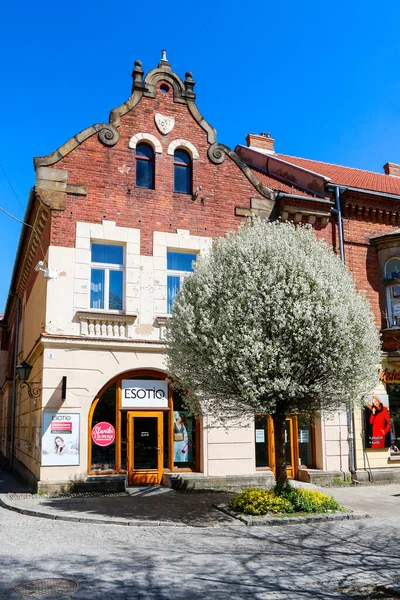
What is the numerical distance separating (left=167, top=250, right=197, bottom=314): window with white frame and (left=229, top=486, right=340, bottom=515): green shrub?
20.0 ft

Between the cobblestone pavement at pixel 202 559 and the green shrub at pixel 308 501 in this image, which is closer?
the cobblestone pavement at pixel 202 559

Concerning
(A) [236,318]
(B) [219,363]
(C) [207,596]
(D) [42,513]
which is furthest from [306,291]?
(D) [42,513]

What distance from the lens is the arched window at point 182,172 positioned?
56.1 feet

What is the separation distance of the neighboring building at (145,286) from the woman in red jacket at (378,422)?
25 cm

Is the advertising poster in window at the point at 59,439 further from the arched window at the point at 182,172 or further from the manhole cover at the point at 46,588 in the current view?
the arched window at the point at 182,172

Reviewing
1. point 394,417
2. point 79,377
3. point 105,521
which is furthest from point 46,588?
point 394,417

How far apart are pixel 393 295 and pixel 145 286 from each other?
8353 millimetres

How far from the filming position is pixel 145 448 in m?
15.4

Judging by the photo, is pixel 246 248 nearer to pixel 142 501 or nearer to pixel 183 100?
pixel 142 501

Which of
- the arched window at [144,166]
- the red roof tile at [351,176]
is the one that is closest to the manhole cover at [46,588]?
the arched window at [144,166]

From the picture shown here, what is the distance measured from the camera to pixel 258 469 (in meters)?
16.2

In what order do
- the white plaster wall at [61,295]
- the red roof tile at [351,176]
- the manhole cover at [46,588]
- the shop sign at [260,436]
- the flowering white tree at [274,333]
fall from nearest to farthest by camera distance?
the manhole cover at [46,588]
the flowering white tree at [274,333]
the white plaster wall at [61,295]
the shop sign at [260,436]
the red roof tile at [351,176]

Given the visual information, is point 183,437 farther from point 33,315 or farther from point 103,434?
point 33,315

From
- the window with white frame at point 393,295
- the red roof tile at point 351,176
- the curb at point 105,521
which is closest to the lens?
the curb at point 105,521
